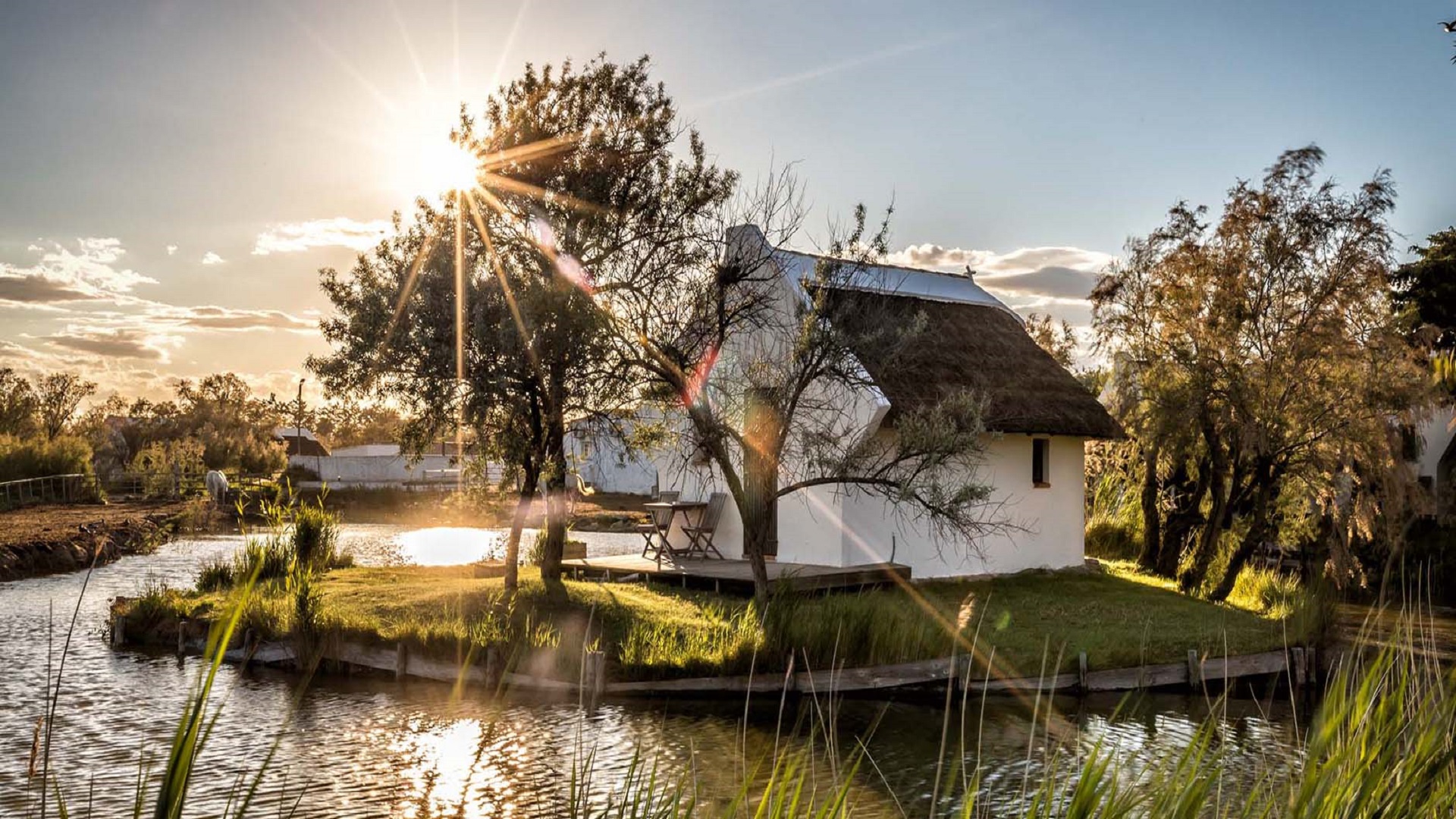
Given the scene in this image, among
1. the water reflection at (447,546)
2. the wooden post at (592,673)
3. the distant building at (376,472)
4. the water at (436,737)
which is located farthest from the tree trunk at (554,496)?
the distant building at (376,472)

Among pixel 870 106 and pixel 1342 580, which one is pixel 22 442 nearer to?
pixel 870 106

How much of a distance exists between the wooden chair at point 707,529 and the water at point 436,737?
7.09 metres

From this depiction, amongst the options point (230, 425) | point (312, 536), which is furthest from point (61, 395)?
point (312, 536)

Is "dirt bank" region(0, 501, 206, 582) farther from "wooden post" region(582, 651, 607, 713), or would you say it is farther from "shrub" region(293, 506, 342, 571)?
"wooden post" region(582, 651, 607, 713)

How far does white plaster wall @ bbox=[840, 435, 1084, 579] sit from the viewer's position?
18.6 m

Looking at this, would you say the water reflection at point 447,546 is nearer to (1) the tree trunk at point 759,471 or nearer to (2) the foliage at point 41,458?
(1) the tree trunk at point 759,471

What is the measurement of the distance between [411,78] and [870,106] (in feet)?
18.3

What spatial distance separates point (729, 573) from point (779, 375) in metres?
3.91

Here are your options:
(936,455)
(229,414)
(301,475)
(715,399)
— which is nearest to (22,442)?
(301,475)

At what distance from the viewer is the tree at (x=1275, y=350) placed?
17.9 meters

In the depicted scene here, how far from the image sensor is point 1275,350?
18266 mm

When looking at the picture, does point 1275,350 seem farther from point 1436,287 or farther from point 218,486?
point 218,486

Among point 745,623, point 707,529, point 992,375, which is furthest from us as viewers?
point 992,375

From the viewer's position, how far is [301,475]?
179 feet
